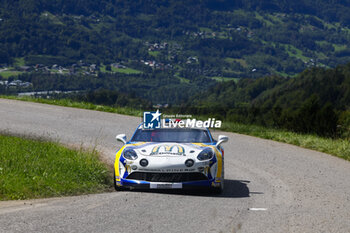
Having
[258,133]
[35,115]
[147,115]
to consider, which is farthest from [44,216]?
[35,115]

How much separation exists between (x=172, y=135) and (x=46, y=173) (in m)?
2.55

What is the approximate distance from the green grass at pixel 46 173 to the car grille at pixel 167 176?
0.83 meters

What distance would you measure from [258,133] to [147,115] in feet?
29.0

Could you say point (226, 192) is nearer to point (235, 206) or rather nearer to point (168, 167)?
point (168, 167)

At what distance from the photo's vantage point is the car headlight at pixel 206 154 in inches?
387

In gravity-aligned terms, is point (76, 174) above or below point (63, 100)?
above

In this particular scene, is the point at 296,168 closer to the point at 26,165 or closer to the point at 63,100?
the point at 26,165

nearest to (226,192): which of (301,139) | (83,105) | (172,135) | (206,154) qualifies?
(206,154)

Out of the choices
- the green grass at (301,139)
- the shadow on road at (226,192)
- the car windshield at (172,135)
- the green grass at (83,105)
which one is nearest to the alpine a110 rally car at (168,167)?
the shadow on road at (226,192)

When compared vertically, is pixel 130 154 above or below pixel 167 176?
above

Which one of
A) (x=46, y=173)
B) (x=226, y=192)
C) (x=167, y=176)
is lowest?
(x=226, y=192)

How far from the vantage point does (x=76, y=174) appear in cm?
1037

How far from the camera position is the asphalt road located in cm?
716

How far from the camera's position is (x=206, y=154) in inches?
391
